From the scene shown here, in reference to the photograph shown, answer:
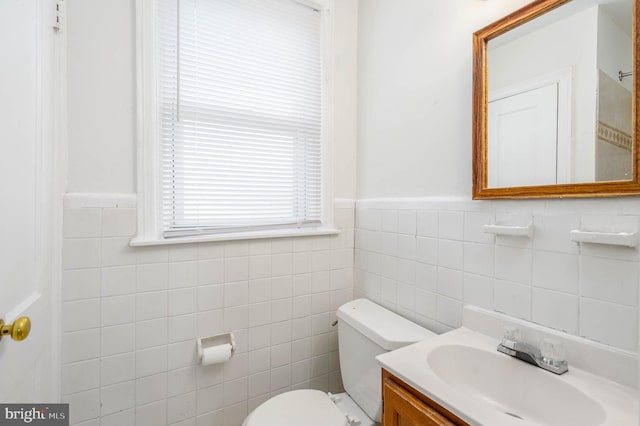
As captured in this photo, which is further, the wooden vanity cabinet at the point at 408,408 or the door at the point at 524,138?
the door at the point at 524,138

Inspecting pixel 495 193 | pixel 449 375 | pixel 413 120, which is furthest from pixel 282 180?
pixel 449 375

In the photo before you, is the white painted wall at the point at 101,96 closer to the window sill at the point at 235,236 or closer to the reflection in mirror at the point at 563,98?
the window sill at the point at 235,236

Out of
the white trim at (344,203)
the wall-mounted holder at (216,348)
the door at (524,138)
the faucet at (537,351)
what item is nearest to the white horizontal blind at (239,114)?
the white trim at (344,203)

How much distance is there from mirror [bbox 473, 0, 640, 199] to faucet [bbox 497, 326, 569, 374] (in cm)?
45

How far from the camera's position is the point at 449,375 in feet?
3.08

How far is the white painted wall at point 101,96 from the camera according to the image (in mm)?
1107

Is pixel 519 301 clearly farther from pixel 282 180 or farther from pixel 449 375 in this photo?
pixel 282 180

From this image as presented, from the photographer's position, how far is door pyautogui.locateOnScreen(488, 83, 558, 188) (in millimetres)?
888

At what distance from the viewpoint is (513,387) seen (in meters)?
0.88

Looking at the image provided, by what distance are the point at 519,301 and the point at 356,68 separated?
149cm

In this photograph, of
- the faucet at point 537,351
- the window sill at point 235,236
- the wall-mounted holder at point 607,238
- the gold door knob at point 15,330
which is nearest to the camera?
the gold door knob at point 15,330

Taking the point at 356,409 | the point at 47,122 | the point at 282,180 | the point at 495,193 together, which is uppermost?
the point at 47,122

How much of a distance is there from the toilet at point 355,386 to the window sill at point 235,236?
1.51ft

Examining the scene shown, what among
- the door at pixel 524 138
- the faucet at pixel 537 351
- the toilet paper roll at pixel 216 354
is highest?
the door at pixel 524 138
